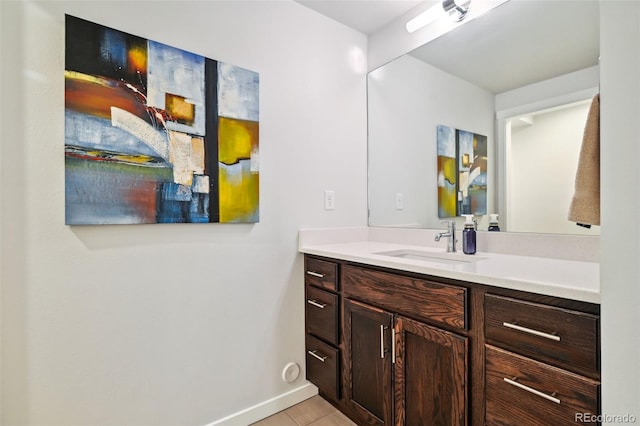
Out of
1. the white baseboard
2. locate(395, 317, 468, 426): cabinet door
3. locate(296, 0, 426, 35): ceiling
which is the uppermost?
locate(296, 0, 426, 35): ceiling

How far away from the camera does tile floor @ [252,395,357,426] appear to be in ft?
5.63

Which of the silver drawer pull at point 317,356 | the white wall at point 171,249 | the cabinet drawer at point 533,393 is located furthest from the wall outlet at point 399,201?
the cabinet drawer at point 533,393

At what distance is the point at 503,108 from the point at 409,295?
1.06 meters

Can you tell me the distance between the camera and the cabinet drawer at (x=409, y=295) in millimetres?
1143

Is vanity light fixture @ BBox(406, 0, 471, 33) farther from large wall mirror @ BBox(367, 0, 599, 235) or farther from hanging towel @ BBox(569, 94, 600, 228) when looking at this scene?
hanging towel @ BBox(569, 94, 600, 228)

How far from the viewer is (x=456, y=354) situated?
1138 mm

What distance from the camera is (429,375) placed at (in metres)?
1.23

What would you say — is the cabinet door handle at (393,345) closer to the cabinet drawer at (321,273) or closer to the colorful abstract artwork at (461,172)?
the cabinet drawer at (321,273)

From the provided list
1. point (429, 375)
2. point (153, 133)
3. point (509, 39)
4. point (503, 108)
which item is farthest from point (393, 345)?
point (509, 39)

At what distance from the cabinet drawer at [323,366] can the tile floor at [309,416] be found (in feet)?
0.40

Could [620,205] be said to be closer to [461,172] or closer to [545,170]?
[545,170]

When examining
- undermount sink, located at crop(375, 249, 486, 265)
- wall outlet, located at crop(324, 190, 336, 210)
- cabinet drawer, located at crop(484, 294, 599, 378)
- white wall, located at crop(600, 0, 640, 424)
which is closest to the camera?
Result: white wall, located at crop(600, 0, 640, 424)

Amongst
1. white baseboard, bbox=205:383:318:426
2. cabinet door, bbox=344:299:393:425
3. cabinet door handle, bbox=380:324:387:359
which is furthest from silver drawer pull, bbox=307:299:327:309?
white baseboard, bbox=205:383:318:426

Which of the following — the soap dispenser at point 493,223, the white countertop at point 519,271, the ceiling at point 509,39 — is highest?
the ceiling at point 509,39
